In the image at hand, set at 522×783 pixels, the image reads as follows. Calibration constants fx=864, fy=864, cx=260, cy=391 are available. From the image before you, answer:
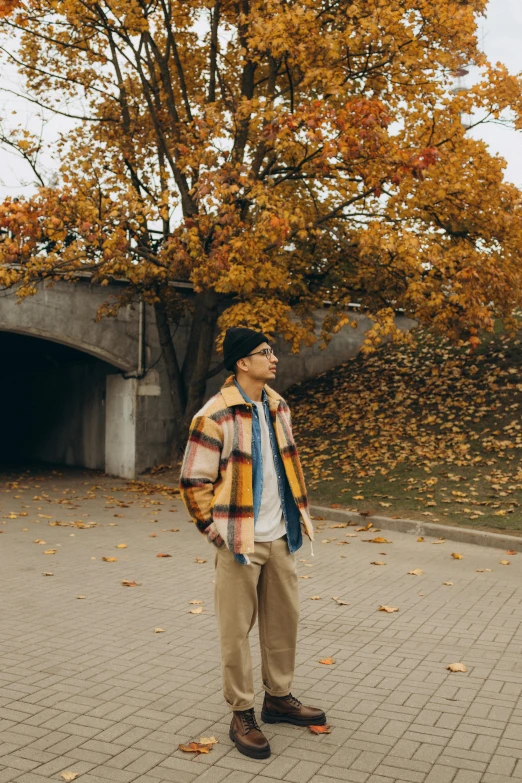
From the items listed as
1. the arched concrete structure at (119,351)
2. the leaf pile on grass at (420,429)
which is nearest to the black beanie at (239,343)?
the leaf pile on grass at (420,429)

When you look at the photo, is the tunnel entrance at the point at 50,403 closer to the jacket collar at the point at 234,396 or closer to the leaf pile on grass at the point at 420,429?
the leaf pile on grass at the point at 420,429

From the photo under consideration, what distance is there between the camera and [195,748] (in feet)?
13.7

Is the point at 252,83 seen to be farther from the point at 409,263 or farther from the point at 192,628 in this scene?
the point at 192,628

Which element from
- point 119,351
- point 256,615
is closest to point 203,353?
point 119,351

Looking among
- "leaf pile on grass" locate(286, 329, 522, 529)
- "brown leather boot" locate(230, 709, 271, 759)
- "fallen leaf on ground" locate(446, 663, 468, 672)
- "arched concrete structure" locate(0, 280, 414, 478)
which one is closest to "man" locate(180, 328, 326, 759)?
"brown leather boot" locate(230, 709, 271, 759)

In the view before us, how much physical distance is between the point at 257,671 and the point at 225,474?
5.92 ft

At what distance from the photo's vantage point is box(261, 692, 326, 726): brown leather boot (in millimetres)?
4539

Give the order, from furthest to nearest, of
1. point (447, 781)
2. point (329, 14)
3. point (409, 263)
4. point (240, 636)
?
point (329, 14) → point (409, 263) → point (240, 636) → point (447, 781)

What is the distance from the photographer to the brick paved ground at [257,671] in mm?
4055

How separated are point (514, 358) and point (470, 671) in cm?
1525

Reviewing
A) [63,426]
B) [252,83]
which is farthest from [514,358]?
[63,426]

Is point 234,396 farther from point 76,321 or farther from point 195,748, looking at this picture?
point 76,321

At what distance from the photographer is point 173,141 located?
679 inches

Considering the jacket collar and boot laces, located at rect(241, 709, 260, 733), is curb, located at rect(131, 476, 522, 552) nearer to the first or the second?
the jacket collar
